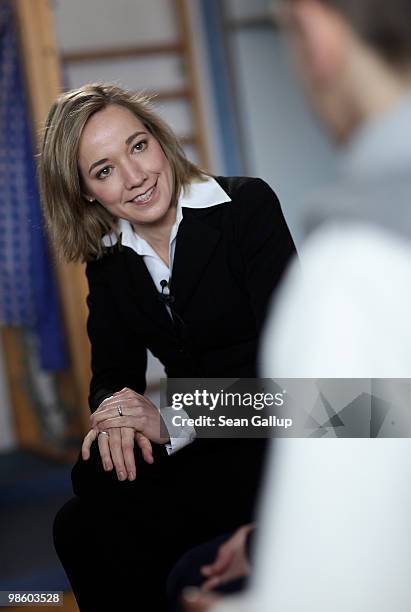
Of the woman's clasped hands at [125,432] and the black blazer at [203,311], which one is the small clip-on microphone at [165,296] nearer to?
the black blazer at [203,311]

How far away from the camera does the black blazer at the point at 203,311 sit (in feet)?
4.58

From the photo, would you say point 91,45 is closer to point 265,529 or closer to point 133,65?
point 133,65

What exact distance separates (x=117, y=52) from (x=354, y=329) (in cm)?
281

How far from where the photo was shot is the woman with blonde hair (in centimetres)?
135

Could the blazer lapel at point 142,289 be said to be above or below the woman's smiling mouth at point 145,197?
below

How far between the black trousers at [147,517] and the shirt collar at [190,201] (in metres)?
0.38

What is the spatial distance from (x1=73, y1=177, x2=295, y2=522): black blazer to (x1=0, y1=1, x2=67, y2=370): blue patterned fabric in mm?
1293

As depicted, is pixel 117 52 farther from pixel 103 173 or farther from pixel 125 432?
pixel 125 432

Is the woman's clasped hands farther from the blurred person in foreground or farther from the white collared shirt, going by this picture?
the blurred person in foreground

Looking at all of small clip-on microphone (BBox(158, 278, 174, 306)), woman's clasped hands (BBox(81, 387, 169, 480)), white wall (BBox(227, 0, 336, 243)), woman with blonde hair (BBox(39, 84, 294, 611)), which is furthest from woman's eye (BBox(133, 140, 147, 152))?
white wall (BBox(227, 0, 336, 243))

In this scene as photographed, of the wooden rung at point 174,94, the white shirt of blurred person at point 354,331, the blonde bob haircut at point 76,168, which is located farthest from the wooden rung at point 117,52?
the white shirt of blurred person at point 354,331

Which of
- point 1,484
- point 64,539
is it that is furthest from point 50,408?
point 64,539

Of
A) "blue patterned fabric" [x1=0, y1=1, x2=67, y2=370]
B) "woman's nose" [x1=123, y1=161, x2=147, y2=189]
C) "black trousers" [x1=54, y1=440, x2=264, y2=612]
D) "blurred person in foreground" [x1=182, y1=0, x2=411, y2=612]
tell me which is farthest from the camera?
"blue patterned fabric" [x1=0, y1=1, x2=67, y2=370]

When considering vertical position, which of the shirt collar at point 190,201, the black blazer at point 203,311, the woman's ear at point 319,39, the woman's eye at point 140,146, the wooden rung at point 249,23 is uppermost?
the wooden rung at point 249,23
